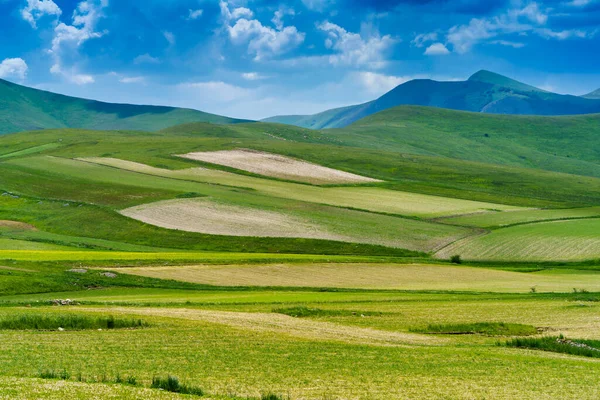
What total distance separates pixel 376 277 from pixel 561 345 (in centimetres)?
3084

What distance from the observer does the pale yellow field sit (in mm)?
61781

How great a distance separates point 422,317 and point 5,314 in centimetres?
2638

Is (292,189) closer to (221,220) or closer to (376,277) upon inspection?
(221,220)

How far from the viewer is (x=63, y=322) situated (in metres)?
36.7

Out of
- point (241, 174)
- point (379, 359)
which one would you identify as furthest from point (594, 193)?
point (379, 359)

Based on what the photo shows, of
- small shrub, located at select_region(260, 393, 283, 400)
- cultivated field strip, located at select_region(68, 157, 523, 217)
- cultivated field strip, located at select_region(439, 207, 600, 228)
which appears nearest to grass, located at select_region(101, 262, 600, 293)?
cultivated field strip, located at select_region(439, 207, 600, 228)

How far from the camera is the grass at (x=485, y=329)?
41062mm

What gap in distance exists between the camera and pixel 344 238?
88.2 m

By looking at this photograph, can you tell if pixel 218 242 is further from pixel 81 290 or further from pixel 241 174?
pixel 241 174

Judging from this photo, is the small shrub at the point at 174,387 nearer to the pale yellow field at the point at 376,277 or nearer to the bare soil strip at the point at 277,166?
the pale yellow field at the point at 376,277

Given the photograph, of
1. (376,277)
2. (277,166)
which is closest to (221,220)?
(376,277)

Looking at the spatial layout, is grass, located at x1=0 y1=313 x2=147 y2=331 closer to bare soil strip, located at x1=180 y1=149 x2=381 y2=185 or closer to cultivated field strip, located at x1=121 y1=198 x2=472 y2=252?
cultivated field strip, located at x1=121 y1=198 x2=472 y2=252

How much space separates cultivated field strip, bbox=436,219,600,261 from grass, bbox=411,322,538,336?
40178 millimetres

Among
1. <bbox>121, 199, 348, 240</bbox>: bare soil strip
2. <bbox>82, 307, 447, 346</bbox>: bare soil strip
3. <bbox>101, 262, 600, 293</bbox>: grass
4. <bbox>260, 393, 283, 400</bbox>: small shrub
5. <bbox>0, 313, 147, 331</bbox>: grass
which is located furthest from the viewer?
<bbox>121, 199, 348, 240</bbox>: bare soil strip
